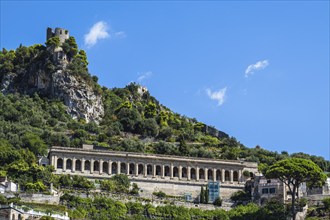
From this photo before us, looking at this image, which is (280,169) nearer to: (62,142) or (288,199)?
(288,199)

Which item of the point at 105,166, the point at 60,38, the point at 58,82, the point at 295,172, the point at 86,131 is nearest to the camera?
the point at 295,172

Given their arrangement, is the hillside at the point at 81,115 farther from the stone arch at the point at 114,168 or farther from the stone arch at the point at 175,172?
the stone arch at the point at 114,168

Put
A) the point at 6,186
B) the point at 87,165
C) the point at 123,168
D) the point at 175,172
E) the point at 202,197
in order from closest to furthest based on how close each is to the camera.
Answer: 1. the point at 6,186
2. the point at 202,197
3. the point at 87,165
4. the point at 123,168
5. the point at 175,172

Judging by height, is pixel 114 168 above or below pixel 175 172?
above

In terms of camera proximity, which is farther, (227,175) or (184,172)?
(227,175)

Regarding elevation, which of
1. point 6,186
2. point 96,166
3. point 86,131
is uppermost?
point 86,131

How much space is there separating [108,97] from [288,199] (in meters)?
50.8

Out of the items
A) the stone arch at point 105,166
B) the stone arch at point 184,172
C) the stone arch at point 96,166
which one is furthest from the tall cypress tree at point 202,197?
the stone arch at point 96,166

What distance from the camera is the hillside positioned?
98312mm

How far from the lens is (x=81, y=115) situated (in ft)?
370

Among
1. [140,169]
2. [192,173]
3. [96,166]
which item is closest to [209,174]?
[192,173]

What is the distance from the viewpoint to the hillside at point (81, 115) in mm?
98312

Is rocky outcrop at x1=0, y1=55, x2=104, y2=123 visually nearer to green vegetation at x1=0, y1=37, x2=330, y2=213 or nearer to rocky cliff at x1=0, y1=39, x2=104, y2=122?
rocky cliff at x1=0, y1=39, x2=104, y2=122

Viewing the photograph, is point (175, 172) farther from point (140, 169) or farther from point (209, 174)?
point (140, 169)
